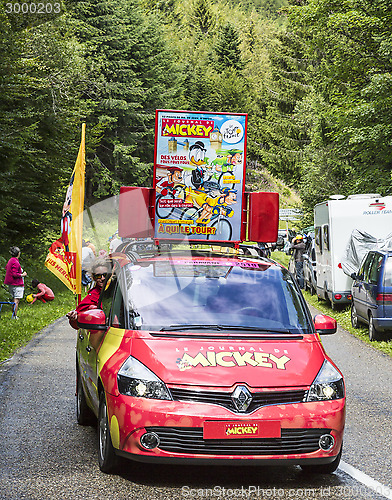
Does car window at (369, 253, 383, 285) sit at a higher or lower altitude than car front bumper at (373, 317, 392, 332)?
higher

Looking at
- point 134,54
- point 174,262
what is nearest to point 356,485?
point 174,262

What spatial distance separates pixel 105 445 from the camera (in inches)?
229

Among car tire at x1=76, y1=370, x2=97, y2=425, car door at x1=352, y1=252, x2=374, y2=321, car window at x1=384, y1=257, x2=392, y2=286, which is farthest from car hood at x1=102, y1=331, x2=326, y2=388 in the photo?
car door at x1=352, y1=252, x2=374, y2=321

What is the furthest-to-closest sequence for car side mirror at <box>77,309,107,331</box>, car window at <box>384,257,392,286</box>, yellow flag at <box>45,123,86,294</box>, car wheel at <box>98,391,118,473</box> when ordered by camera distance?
1. car window at <box>384,257,392,286</box>
2. yellow flag at <box>45,123,86,294</box>
3. car side mirror at <box>77,309,107,331</box>
4. car wheel at <box>98,391,118,473</box>

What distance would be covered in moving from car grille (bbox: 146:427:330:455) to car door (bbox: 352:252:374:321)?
1067 cm

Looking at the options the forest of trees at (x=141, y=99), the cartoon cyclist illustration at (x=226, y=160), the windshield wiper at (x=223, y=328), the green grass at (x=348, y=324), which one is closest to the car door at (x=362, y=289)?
the green grass at (x=348, y=324)

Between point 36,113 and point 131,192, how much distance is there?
52.6 ft

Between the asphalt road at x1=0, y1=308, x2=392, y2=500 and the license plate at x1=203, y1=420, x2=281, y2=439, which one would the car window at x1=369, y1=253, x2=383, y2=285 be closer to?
the asphalt road at x1=0, y1=308, x2=392, y2=500

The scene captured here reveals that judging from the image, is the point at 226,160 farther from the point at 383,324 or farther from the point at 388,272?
the point at 383,324

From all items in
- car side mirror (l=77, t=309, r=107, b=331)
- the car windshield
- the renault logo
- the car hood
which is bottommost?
the renault logo

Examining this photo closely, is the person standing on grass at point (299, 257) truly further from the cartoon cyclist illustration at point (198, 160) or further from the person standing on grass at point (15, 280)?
the cartoon cyclist illustration at point (198, 160)

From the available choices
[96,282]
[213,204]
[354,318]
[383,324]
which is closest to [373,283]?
[383,324]

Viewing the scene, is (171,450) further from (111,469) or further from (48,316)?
(48,316)

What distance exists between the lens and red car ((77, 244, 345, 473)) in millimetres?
5309
